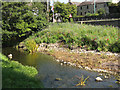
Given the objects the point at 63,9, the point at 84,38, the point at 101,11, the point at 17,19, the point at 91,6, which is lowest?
the point at 84,38

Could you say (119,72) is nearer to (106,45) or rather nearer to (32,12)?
(106,45)

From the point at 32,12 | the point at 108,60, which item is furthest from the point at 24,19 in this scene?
the point at 108,60

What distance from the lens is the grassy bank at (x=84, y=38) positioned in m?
13.8

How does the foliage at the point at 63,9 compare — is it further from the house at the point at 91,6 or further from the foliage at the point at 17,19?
the house at the point at 91,6

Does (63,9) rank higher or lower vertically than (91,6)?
lower

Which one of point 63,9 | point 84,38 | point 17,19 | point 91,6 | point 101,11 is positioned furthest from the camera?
point 91,6

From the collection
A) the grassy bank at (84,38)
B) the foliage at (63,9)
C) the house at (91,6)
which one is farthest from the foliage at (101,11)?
the grassy bank at (84,38)

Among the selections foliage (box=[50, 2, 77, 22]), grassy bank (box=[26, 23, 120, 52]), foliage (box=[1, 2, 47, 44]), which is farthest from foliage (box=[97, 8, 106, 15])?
foliage (box=[1, 2, 47, 44])

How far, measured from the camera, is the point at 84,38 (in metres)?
15.6

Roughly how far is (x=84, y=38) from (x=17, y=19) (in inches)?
306

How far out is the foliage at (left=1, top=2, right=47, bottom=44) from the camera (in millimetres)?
16812

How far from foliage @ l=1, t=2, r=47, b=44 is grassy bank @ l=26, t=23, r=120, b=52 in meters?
1.68

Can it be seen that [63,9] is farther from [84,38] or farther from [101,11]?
[84,38]

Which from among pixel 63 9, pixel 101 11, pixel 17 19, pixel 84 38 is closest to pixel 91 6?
pixel 101 11
